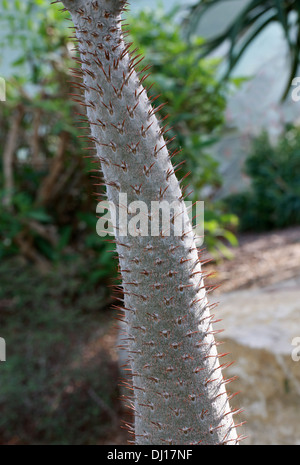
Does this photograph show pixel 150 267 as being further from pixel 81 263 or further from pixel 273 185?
pixel 273 185

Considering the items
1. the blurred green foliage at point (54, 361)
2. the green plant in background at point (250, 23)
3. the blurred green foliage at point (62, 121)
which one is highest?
the green plant in background at point (250, 23)

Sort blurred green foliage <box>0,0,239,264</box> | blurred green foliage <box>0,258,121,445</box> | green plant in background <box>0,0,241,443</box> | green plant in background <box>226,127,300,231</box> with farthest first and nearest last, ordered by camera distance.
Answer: green plant in background <box>226,127,300,231</box>
blurred green foliage <box>0,0,239,264</box>
green plant in background <box>0,0,241,443</box>
blurred green foliage <box>0,258,121,445</box>

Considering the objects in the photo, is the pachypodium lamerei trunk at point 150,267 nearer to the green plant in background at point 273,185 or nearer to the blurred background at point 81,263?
the blurred background at point 81,263

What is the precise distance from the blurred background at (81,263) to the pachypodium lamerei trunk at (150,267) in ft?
2.80

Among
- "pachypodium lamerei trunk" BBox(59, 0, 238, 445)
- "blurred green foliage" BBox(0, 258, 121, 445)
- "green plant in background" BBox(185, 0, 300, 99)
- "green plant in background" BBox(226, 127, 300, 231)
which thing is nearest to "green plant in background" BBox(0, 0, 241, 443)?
"blurred green foliage" BBox(0, 258, 121, 445)

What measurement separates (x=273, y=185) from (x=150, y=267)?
17.2ft

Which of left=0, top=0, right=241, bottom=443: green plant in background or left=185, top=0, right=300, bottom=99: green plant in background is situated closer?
left=0, top=0, right=241, bottom=443: green plant in background

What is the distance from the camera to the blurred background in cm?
160

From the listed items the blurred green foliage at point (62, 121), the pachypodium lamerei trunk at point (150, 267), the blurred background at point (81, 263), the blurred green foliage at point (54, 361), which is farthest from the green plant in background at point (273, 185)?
the pachypodium lamerei trunk at point (150, 267)

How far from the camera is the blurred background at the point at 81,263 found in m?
1.60

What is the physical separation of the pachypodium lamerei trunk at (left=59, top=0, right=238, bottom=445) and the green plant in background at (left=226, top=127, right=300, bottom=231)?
495 centimetres

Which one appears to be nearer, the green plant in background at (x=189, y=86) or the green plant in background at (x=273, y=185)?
the green plant in background at (x=189, y=86)

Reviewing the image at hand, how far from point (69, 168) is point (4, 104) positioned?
585mm

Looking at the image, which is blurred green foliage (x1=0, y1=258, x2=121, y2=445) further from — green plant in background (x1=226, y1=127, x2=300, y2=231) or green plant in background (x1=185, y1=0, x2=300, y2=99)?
green plant in background (x1=226, y1=127, x2=300, y2=231)
